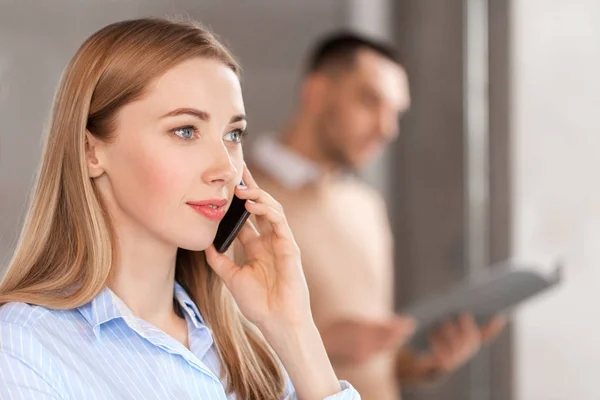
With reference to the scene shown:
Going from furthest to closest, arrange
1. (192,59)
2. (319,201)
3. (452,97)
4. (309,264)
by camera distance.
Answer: (452,97), (319,201), (309,264), (192,59)

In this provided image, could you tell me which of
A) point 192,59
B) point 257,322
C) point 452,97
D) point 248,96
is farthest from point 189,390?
point 452,97

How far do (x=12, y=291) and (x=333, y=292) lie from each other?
62.0 inches

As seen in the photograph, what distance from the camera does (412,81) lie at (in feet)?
12.0

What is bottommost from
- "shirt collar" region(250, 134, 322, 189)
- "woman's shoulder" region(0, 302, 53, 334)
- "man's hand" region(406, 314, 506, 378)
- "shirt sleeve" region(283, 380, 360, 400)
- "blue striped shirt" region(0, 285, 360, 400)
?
"man's hand" region(406, 314, 506, 378)

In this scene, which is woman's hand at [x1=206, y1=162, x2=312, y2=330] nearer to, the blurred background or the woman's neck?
the woman's neck

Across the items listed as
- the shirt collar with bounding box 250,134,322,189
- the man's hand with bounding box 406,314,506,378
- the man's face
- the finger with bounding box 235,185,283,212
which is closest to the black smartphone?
the finger with bounding box 235,185,283,212

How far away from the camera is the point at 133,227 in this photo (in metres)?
1.09

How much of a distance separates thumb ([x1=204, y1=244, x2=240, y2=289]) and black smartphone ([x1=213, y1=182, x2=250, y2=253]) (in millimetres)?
29

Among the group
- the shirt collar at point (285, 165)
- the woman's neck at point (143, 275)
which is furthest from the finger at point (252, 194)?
the shirt collar at point (285, 165)

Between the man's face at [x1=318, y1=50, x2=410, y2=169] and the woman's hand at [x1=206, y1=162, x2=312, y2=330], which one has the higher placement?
the woman's hand at [x1=206, y1=162, x2=312, y2=330]

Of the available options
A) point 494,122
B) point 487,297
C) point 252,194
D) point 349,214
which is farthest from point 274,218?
point 494,122

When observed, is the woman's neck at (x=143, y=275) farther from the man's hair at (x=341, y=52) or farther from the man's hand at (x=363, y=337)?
the man's hair at (x=341, y=52)

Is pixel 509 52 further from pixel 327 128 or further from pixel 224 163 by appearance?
pixel 224 163

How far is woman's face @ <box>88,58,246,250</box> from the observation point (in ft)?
3.38
